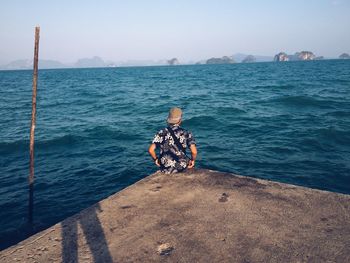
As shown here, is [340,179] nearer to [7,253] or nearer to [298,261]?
[298,261]

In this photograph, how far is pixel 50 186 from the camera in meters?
9.13

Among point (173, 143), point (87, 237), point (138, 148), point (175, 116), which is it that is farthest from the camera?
point (138, 148)

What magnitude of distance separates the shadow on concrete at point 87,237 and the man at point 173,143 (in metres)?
1.91

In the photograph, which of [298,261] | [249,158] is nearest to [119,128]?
[249,158]

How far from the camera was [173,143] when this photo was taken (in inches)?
239

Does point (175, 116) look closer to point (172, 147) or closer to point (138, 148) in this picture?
point (172, 147)

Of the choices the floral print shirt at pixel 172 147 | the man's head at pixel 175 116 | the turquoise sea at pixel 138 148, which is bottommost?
the turquoise sea at pixel 138 148

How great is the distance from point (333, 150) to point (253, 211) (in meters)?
8.98

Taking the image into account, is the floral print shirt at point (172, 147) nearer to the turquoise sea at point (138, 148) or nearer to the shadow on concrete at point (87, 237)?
the shadow on concrete at point (87, 237)

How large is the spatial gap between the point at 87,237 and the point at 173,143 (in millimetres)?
2720

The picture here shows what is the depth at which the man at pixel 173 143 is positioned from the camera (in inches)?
236

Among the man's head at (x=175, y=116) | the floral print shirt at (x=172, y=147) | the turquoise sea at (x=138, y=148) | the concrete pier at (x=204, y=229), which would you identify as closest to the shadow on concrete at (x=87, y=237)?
the concrete pier at (x=204, y=229)

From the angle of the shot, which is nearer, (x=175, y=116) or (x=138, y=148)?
(x=175, y=116)

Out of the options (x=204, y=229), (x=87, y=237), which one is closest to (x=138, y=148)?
(x=87, y=237)
